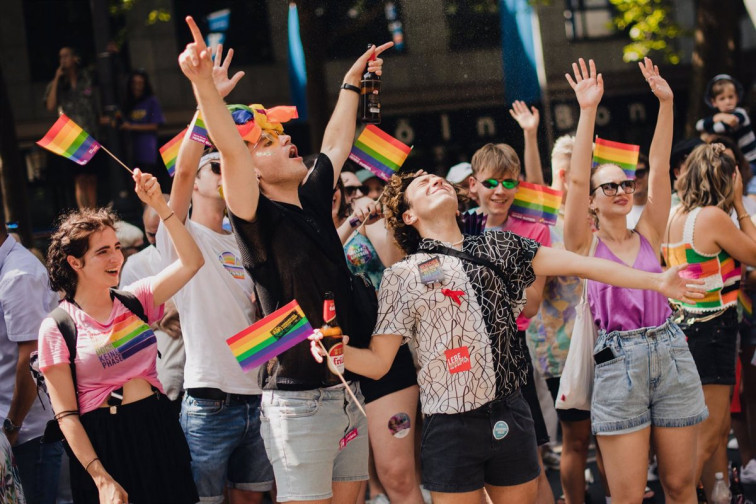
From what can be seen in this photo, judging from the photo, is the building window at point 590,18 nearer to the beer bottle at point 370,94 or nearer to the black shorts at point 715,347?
the black shorts at point 715,347

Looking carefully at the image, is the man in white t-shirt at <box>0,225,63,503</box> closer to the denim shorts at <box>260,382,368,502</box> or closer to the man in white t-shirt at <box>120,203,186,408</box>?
the man in white t-shirt at <box>120,203,186,408</box>

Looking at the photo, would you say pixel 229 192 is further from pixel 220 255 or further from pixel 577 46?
pixel 577 46

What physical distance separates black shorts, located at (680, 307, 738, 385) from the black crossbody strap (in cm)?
178

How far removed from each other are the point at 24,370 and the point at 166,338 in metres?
0.92

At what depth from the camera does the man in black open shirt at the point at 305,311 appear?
3500mm

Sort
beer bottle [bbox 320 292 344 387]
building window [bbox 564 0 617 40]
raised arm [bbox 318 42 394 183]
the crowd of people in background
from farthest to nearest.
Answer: building window [bbox 564 0 617 40] → raised arm [bbox 318 42 394 183] → the crowd of people in background → beer bottle [bbox 320 292 344 387]

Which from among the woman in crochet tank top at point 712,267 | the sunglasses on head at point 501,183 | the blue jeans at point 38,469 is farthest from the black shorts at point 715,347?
the blue jeans at point 38,469

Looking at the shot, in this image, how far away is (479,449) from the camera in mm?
3645

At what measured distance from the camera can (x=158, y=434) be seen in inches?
155

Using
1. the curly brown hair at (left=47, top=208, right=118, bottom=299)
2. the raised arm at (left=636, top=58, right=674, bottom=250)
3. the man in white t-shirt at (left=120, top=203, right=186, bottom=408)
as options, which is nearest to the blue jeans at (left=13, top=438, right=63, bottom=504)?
the man in white t-shirt at (left=120, top=203, right=186, bottom=408)

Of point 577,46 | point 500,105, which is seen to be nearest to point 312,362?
point 500,105

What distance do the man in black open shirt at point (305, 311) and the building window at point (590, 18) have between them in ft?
19.7

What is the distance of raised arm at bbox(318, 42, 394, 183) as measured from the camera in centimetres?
414

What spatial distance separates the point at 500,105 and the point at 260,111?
8.90ft
